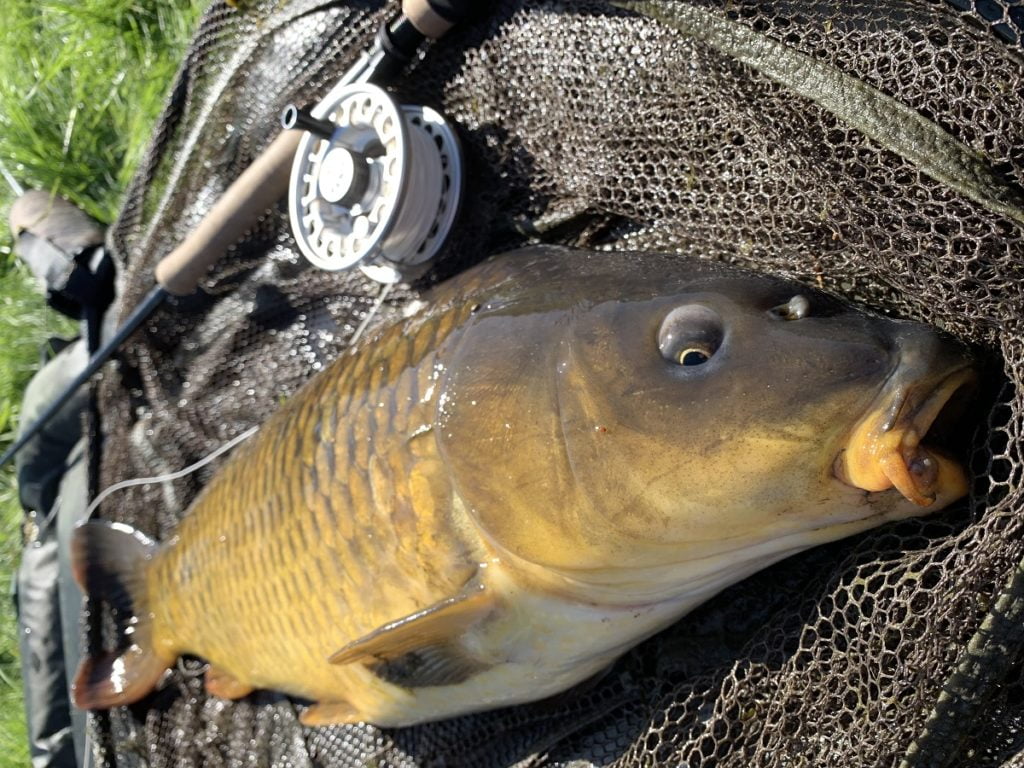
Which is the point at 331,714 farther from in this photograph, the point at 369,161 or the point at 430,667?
the point at 369,161

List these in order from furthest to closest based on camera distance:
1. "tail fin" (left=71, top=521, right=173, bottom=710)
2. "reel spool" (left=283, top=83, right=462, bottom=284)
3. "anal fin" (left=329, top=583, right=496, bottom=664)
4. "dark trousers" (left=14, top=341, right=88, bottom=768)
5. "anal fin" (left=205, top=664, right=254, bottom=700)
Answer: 1. "dark trousers" (left=14, top=341, right=88, bottom=768)
2. "tail fin" (left=71, top=521, right=173, bottom=710)
3. "anal fin" (left=205, top=664, right=254, bottom=700)
4. "reel spool" (left=283, top=83, right=462, bottom=284)
5. "anal fin" (left=329, top=583, right=496, bottom=664)

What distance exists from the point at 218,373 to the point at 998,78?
172cm

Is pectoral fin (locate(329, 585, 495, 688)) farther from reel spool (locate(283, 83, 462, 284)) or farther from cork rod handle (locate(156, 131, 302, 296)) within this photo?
cork rod handle (locate(156, 131, 302, 296))

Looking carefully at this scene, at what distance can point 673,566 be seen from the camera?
45.5 inches

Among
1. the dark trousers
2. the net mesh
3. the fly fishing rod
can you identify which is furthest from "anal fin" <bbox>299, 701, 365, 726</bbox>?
the dark trousers

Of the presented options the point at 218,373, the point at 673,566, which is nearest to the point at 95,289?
the point at 218,373

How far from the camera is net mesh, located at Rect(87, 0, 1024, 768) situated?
994mm

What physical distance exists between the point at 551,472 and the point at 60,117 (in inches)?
100

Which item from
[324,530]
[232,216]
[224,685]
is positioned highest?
[232,216]

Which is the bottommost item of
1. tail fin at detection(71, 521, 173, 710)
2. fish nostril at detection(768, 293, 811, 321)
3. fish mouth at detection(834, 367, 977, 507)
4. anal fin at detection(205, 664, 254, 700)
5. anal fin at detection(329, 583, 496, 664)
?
anal fin at detection(205, 664, 254, 700)

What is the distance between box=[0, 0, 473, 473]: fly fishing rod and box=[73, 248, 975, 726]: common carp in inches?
8.5

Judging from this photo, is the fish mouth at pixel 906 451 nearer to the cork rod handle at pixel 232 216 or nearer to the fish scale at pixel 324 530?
the fish scale at pixel 324 530

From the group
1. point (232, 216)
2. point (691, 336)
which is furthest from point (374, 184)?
point (691, 336)

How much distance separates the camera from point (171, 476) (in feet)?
7.03
